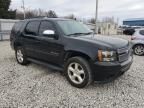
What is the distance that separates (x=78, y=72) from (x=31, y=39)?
212cm

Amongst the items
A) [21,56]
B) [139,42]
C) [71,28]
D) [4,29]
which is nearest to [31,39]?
[21,56]

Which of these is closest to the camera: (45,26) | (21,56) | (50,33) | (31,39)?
(50,33)

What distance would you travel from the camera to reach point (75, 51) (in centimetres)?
394

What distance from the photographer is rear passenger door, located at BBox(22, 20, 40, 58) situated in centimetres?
507

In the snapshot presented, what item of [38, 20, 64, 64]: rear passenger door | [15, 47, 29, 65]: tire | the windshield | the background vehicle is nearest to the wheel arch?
[38, 20, 64, 64]: rear passenger door

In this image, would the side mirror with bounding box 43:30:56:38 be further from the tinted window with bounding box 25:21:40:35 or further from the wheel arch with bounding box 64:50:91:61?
the tinted window with bounding box 25:21:40:35

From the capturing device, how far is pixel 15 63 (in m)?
6.30

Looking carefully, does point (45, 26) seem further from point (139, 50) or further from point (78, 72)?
point (139, 50)

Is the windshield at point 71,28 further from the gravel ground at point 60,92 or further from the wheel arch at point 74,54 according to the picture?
the gravel ground at point 60,92

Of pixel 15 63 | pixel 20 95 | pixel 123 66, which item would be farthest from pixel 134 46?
pixel 20 95

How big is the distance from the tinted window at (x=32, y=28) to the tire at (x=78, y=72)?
178 cm

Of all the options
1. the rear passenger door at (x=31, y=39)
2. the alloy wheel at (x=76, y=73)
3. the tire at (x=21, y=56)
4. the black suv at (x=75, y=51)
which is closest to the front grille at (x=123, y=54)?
the black suv at (x=75, y=51)

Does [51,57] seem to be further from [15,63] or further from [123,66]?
[15,63]

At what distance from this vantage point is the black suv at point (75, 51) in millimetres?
3604
